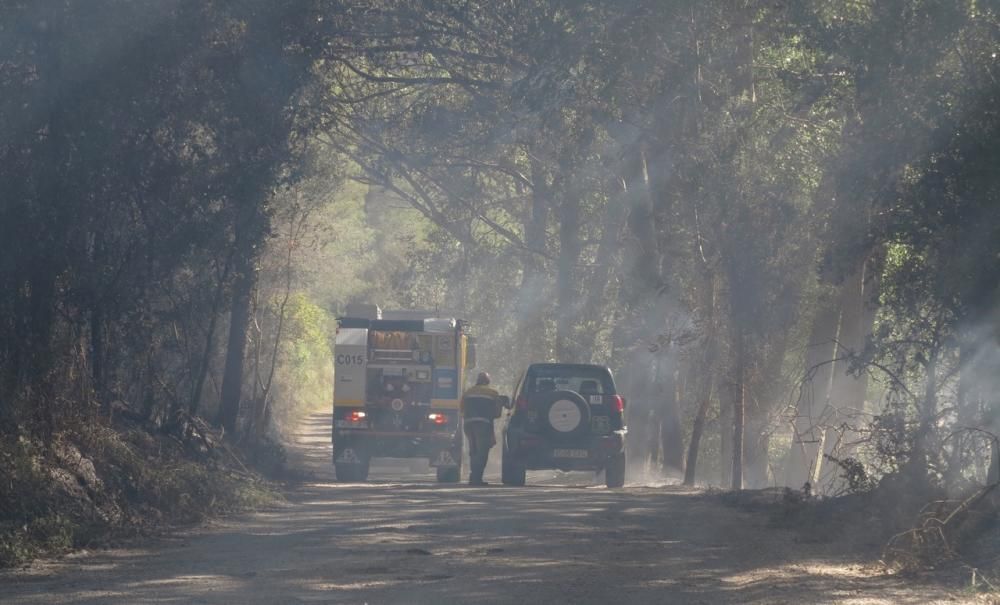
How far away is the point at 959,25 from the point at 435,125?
1556 cm

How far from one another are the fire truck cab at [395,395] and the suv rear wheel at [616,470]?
12.6ft

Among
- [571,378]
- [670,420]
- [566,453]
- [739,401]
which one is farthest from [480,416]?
[670,420]

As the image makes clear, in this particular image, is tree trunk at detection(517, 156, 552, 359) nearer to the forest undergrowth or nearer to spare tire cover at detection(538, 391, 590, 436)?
spare tire cover at detection(538, 391, 590, 436)

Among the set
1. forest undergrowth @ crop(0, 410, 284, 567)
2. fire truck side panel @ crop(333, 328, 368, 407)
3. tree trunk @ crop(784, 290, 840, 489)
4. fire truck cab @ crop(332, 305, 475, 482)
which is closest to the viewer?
forest undergrowth @ crop(0, 410, 284, 567)

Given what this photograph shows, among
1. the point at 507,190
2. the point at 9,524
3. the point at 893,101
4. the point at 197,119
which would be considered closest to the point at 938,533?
the point at 893,101

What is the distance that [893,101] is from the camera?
568 inches

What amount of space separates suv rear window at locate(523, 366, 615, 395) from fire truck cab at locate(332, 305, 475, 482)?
3.16m

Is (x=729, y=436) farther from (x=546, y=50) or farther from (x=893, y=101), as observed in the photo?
(x=893, y=101)

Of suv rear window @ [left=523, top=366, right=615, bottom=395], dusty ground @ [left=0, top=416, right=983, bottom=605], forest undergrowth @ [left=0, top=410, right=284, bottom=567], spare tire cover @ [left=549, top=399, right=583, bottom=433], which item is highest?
suv rear window @ [left=523, top=366, right=615, bottom=395]

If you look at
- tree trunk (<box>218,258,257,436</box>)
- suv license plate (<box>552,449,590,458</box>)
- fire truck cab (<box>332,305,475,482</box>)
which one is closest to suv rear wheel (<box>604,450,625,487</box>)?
suv license plate (<box>552,449,590,458</box>)

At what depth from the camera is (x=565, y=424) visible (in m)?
20.9

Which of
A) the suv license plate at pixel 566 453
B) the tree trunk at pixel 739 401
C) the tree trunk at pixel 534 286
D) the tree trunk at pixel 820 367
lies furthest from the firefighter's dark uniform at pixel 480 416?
the tree trunk at pixel 534 286

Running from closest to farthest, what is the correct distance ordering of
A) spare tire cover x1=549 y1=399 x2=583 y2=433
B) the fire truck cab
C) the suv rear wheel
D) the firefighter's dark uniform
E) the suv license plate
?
spare tire cover x1=549 y1=399 x2=583 y2=433
the suv license plate
the suv rear wheel
the firefighter's dark uniform
the fire truck cab

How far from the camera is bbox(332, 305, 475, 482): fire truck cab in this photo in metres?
24.5
